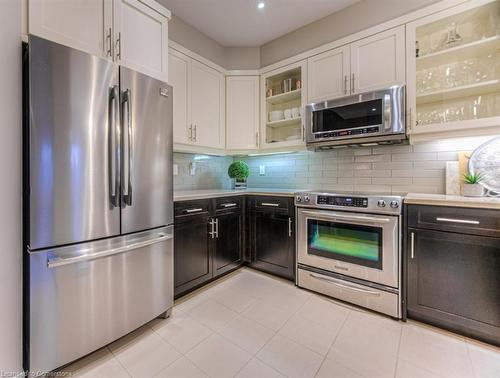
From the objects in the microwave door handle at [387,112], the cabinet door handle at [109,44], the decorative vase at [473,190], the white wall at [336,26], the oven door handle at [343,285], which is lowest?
the oven door handle at [343,285]

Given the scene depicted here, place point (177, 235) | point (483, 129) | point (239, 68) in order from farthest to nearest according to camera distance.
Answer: point (239, 68) < point (177, 235) < point (483, 129)

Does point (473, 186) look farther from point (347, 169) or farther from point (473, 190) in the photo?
point (347, 169)

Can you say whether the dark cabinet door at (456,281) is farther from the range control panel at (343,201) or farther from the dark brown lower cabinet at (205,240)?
the dark brown lower cabinet at (205,240)

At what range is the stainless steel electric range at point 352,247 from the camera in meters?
1.82

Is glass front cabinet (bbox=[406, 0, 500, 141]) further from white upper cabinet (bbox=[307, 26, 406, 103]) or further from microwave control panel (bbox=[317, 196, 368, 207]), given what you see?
microwave control panel (bbox=[317, 196, 368, 207])

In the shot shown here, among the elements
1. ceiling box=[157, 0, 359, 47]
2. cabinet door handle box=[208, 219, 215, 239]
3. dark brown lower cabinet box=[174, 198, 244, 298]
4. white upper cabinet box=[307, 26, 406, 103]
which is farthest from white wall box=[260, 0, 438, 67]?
cabinet door handle box=[208, 219, 215, 239]

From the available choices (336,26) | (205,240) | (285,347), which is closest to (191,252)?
(205,240)

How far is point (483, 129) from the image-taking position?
173 centimetres

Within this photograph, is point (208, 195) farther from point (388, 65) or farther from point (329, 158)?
point (388, 65)

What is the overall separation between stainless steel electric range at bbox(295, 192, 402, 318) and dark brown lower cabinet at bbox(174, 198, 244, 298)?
0.70m

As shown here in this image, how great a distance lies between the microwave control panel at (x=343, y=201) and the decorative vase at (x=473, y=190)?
75cm

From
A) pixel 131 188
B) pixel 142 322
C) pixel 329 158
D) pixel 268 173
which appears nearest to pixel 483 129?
pixel 329 158

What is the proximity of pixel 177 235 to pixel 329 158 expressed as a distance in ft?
6.05

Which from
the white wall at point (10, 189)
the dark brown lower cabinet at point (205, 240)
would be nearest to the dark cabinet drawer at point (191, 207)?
the dark brown lower cabinet at point (205, 240)
